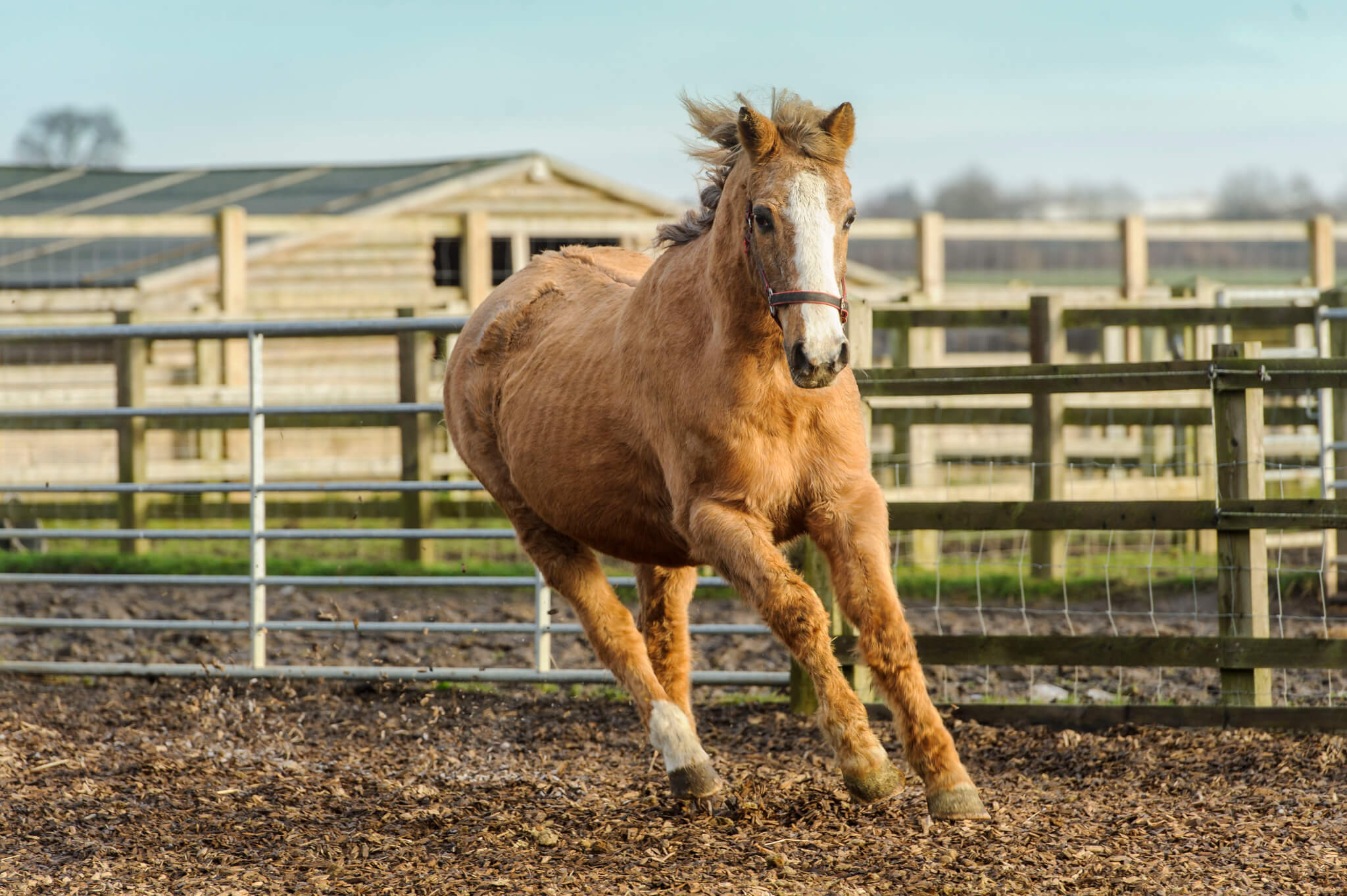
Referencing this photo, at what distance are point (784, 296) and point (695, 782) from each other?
152 cm

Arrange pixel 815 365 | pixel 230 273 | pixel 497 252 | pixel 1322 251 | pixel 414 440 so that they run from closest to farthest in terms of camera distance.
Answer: pixel 815 365 → pixel 414 440 → pixel 230 273 → pixel 1322 251 → pixel 497 252

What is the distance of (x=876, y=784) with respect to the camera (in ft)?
10.3

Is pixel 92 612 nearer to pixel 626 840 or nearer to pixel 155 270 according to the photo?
pixel 626 840

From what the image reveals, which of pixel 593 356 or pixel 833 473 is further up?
pixel 593 356

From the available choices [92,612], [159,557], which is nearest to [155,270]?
[159,557]

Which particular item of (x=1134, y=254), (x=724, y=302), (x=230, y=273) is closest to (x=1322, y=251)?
(x=1134, y=254)

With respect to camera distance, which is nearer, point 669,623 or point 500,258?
point 669,623

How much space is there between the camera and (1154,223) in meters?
12.8

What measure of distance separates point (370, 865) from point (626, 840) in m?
0.71

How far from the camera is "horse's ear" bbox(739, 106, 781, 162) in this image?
3252 mm

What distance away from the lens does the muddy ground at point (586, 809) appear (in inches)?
127

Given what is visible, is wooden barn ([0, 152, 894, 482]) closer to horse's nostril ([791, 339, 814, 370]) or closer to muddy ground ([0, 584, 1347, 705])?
muddy ground ([0, 584, 1347, 705])

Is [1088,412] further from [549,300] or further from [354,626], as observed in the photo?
[354,626]

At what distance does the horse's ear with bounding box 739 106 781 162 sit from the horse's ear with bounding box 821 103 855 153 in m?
0.14
